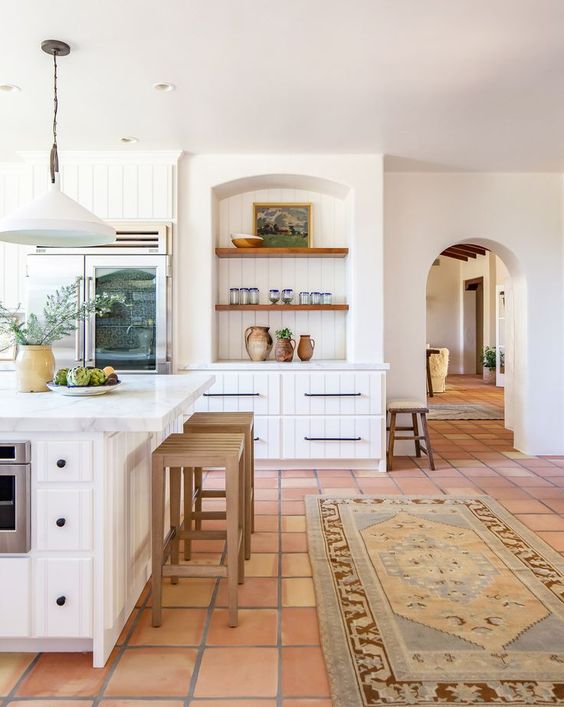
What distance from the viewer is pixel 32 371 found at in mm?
2619

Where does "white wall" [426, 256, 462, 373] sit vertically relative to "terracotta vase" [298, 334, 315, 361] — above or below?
above

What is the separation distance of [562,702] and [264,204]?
4.29m

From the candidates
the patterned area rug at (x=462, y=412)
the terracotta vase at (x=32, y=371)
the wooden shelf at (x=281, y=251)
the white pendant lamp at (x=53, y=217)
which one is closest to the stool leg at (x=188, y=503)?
the terracotta vase at (x=32, y=371)

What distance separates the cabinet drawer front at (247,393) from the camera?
4582 mm

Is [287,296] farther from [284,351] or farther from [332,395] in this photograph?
[332,395]

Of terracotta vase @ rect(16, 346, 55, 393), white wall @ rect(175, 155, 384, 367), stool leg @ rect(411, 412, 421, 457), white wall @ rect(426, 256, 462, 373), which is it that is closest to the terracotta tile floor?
terracotta vase @ rect(16, 346, 55, 393)

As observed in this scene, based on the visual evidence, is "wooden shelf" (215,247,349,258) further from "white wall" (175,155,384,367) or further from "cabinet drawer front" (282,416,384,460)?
"cabinet drawer front" (282,416,384,460)

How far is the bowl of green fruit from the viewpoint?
2.45 m

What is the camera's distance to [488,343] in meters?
13.1

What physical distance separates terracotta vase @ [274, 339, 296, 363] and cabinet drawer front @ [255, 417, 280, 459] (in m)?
0.53

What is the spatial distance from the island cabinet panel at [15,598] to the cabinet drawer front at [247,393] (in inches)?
106

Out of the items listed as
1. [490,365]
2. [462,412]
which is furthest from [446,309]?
[462,412]

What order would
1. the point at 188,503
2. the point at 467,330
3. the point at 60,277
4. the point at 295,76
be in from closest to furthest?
the point at 188,503
the point at 295,76
the point at 60,277
the point at 467,330

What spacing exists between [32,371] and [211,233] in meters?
2.41
